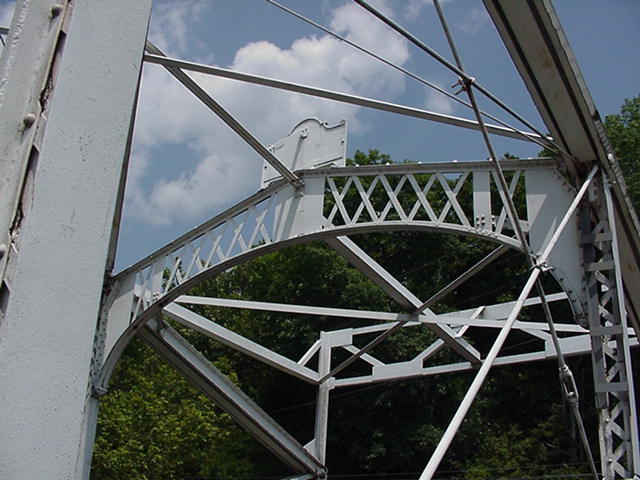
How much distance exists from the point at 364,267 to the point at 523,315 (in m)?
14.3

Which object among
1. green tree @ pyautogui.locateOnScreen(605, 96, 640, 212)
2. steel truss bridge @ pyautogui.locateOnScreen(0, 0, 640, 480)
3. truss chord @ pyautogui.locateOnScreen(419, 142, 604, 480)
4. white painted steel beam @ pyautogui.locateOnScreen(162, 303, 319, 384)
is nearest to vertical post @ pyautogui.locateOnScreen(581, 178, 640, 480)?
steel truss bridge @ pyautogui.locateOnScreen(0, 0, 640, 480)

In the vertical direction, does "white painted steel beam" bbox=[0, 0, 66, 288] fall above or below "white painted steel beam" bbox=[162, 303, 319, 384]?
below

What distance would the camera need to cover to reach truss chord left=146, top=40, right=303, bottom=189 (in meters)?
7.51

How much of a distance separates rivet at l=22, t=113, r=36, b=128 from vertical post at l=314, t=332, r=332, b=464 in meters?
12.5

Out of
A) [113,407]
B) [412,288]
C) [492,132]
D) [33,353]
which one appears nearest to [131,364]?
[113,407]

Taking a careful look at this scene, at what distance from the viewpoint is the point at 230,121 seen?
26.8 ft

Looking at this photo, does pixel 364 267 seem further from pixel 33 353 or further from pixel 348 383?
pixel 33 353

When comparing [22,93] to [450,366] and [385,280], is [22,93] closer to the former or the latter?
[385,280]

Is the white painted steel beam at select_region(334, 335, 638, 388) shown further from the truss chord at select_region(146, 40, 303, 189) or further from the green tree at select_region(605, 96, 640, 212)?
the green tree at select_region(605, 96, 640, 212)

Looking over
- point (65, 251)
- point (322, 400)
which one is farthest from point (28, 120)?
point (322, 400)

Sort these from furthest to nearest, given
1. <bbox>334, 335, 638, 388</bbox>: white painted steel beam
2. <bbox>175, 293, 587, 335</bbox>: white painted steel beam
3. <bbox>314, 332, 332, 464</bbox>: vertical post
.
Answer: <bbox>314, 332, 332, 464</bbox>: vertical post → <bbox>175, 293, 587, 335</bbox>: white painted steel beam → <bbox>334, 335, 638, 388</bbox>: white painted steel beam

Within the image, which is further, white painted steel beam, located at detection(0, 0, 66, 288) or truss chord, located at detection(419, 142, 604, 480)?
truss chord, located at detection(419, 142, 604, 480)

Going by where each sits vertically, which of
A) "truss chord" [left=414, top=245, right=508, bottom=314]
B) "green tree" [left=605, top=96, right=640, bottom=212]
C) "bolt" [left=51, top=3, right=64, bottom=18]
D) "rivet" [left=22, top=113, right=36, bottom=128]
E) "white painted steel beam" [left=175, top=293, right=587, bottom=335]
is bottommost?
"rivet" [left=22, top=113, right=36, bottom=128]

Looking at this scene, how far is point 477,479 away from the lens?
61.2ft
